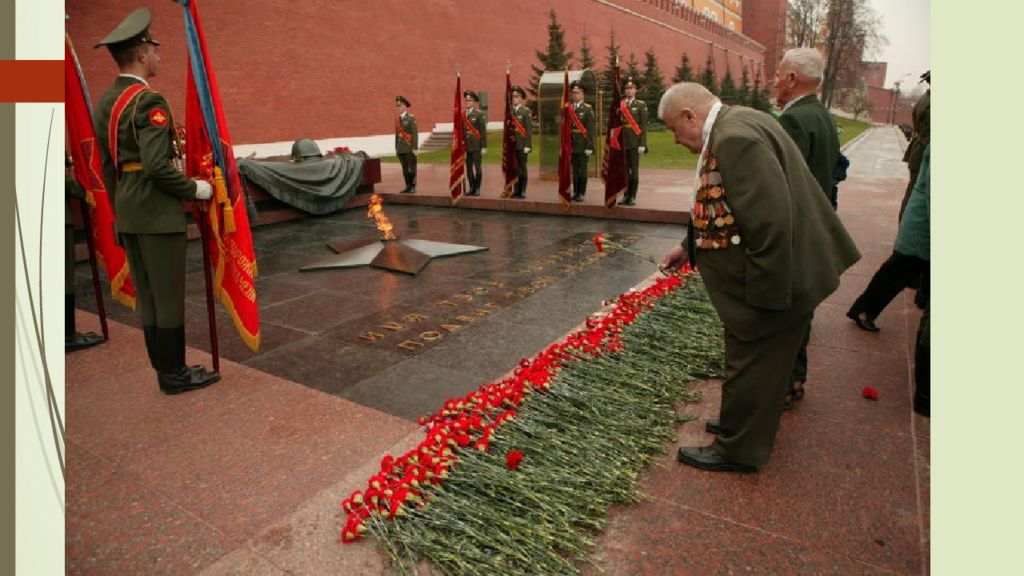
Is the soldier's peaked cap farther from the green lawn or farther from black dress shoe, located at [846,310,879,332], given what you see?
the green lawn

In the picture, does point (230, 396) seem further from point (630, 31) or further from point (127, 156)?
point (630, 31)

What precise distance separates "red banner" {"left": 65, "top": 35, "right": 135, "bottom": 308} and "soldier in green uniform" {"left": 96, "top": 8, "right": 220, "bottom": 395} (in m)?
0.54

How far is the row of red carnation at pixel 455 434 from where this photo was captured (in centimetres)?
195

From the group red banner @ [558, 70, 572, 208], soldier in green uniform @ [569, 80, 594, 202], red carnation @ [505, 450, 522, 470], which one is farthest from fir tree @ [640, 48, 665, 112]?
red carnation @ [505, 450, 522, 470]

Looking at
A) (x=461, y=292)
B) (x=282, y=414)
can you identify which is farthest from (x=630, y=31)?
(x=282, y=414)

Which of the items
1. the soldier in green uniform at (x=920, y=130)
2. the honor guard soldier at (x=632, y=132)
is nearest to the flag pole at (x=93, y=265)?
the soldier in green uniform at (x=920, y=130)

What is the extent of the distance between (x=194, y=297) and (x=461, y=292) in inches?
88.2

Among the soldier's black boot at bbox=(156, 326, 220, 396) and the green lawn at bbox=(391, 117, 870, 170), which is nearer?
the soldier's black boot at bbox=(156, 326, 220, 396)

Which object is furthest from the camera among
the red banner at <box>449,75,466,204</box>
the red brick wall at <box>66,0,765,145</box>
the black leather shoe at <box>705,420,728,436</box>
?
the red brick wall at <box>66,0,765,145</box>

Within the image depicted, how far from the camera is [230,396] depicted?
309cm

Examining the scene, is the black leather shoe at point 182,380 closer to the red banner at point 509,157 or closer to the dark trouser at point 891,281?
the dark trouser at point 891,281

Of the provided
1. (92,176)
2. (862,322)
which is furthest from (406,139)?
(862,322)

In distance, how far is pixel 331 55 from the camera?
18.8 metres

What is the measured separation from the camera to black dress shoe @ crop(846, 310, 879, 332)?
3719 mm
